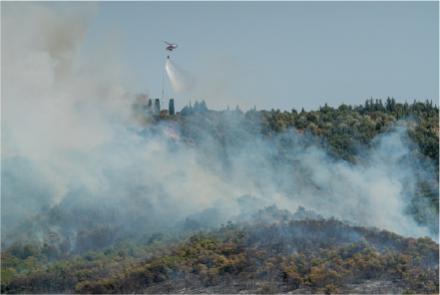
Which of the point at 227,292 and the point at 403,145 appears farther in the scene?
the point at 403,145

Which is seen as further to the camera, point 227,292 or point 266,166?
point 266,166

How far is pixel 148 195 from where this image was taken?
3115 inches

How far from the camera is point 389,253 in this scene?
201 feet

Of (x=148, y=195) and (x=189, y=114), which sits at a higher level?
(x=189, y=114)

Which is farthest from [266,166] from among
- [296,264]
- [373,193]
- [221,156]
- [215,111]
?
[296,264]

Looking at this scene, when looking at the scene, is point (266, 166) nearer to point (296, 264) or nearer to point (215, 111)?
point (215, 111)

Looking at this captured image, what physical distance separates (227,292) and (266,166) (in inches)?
1020

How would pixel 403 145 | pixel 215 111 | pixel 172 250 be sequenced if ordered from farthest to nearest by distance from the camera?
pixel 215 111 → pixel 403 145 → pixel 172 250

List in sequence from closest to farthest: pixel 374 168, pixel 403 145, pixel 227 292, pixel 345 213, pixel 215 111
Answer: pixel 227 292
pixel 345 213
pixel 374 168
pixel 403 145
pixel 215 111

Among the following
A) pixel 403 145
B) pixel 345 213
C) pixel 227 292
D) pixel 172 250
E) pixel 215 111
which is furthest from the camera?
→ pixel 215 111

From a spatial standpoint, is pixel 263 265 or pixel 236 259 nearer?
pixel 263 265

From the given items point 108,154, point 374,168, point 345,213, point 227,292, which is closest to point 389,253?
point 227,292

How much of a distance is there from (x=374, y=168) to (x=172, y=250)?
21.6 m

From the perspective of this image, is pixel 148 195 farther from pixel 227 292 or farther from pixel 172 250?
pixel 227 292
